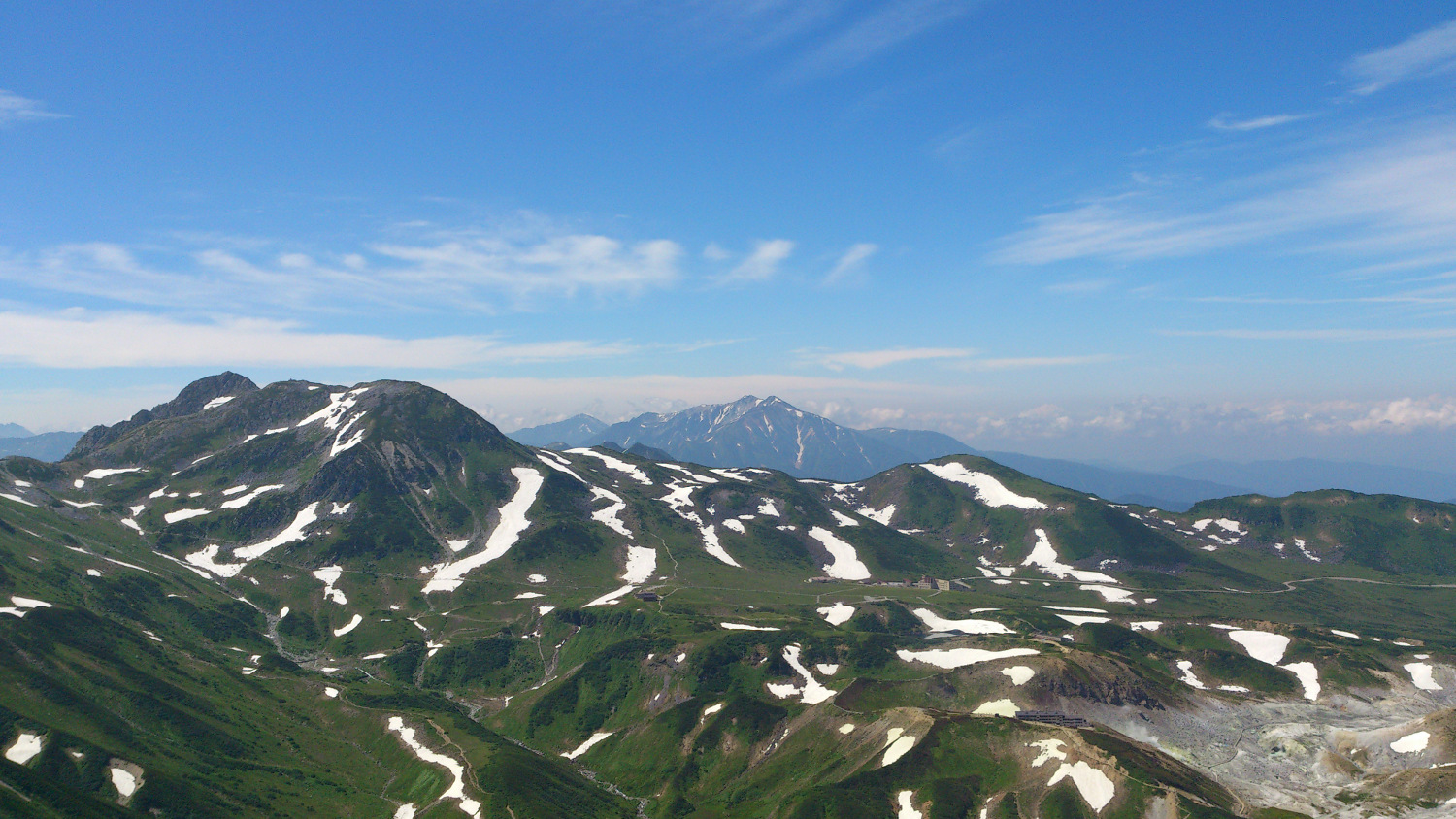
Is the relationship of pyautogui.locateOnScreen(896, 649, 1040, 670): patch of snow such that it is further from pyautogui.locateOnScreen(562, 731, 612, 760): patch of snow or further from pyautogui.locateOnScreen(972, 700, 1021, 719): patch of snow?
pyautogui.locateOnScreen(562, 731, 612, 760): patch of snow

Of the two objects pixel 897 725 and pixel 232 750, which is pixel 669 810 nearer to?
pixel 897 725

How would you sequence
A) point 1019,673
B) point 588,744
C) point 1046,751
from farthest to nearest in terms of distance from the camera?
point 588,744
point 1019,673
point 1046,751

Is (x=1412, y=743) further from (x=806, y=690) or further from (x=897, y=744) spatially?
(x=806, y=690)

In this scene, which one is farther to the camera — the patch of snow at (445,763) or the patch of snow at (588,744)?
the patch of snow at (588,744)

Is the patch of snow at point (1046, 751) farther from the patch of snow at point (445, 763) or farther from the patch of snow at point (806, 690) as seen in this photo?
the patch of snow at point (445, 763)

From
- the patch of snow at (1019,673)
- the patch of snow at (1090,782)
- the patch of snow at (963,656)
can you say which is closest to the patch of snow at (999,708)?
the patch of snow at (1019,673)

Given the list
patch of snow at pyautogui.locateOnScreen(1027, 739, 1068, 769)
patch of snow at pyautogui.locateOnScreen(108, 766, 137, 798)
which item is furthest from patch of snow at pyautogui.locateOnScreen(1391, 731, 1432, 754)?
patch of snow at pyautogui.locateOnScreen(108, 766, 137, 798)

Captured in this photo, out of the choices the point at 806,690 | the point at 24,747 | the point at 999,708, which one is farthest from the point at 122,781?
the point at 999,708
